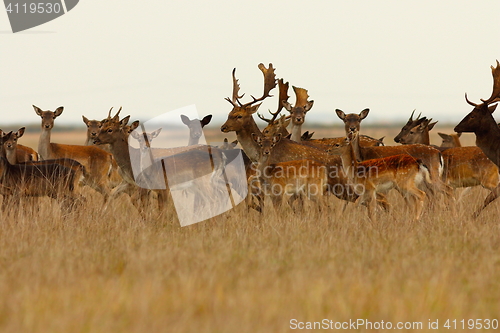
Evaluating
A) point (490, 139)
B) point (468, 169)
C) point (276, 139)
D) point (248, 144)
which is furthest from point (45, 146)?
point (490, 139)

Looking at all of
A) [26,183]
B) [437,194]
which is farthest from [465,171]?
[26,183]

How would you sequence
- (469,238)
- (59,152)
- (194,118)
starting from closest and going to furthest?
(469,238) → (59,152) → (194,118)

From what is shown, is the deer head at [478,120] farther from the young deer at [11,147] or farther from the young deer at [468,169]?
the young deer at [11,147]

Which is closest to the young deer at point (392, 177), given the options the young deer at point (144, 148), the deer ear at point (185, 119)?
the young deer at point (144, 148)

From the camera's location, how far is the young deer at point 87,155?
12.2 metres

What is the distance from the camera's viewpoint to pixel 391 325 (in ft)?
14.0

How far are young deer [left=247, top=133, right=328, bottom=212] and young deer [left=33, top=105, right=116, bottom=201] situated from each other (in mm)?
3144

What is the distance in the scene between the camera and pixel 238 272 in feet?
18.4

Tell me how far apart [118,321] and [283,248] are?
104 inches

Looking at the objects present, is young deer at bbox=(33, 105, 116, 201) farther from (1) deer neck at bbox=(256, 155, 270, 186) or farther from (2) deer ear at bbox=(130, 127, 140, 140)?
(1) deer neck at bbox=(256, 155, 270, 186)

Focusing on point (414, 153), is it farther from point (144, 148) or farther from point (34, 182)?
point (34, 182)

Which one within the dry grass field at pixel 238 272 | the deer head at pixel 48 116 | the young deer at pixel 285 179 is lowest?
the dry grass field at pixel 238 272

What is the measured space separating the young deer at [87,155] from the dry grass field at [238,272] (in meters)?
3.40

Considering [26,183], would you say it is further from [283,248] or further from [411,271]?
[411,271]
